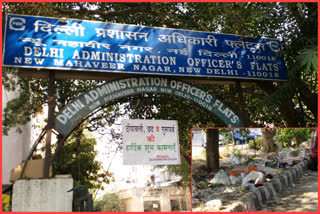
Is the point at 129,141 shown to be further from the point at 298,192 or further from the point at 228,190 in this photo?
the point at 298,192

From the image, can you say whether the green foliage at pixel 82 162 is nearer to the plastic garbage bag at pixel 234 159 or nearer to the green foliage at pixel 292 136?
the plastic garbage bag at pixel 234 159

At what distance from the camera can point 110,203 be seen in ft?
32.5

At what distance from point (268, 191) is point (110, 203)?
594 centimetres

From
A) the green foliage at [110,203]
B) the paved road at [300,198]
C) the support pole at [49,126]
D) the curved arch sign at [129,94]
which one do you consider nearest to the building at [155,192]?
the green foliage at [110,203]

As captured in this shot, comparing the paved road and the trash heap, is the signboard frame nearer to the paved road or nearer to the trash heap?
the trash heap

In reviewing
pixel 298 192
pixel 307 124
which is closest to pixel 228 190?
pixel 298 192

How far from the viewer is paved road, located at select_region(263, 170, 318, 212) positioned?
175 inches

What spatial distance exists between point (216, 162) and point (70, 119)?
232 cm

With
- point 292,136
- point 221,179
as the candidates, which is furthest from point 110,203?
point 292,136

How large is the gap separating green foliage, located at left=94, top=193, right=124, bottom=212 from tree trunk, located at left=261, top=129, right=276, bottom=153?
17.4 ft

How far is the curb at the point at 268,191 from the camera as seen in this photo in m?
4.43

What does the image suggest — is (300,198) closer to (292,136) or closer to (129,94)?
(292,136)

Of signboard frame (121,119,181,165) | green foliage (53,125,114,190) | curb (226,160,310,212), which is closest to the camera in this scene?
curb (226,160,310,212)

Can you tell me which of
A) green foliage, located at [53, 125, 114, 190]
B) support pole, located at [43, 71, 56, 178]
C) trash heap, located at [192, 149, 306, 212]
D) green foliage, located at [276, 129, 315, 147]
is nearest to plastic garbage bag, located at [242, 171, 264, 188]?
trash heap, located at [192, 149, 306, 212]
